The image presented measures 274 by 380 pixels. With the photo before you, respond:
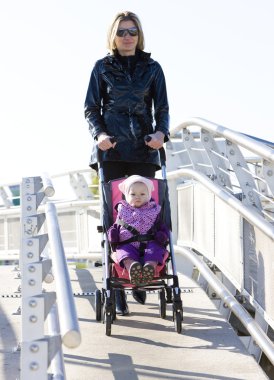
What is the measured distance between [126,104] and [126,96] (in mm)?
54

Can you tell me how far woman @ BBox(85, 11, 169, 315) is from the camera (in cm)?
628

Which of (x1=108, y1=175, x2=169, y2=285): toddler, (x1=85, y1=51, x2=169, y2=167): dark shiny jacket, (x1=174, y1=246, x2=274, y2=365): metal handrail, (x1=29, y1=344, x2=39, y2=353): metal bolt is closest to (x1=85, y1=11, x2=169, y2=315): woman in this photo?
(x1=85, y1=51, x2=169, y2=167): dark shiny jacket

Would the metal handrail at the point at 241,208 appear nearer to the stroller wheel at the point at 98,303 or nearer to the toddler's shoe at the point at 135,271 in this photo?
the toddler's shoe at the point at 135,271

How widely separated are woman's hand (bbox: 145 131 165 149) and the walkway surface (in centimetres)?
119

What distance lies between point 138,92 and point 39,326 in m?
3.54

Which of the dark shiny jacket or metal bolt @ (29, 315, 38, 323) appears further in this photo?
the dark shiny jacket

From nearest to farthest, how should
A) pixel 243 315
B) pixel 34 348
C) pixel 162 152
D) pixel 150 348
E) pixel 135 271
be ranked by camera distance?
pixel 34 348, pixel 150 348, pixel 135 271, pixel 243 315, pixel 162 152

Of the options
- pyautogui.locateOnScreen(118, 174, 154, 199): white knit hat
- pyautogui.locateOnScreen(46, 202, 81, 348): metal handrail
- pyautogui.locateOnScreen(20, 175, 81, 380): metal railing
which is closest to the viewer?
pyautogui.locateOnScreen(46, 202, 81, 348): metal handrail

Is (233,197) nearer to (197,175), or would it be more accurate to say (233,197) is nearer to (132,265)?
(132,265)

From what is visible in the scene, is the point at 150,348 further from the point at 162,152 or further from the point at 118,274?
the point at 162,152

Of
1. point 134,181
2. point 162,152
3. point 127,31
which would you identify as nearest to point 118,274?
point 134,181

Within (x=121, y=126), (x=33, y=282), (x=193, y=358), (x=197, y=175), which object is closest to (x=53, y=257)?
(x=33, y=282)

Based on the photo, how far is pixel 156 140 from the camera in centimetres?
618

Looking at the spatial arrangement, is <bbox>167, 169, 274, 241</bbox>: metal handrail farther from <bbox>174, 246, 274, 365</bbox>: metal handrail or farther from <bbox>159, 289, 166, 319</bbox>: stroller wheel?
<bbox>159, 289, 166, 319</bbox>: stroller wheel
